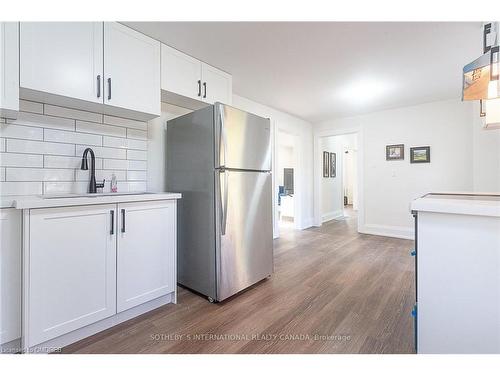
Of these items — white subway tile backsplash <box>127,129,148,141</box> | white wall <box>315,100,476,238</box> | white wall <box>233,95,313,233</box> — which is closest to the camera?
white subway tile backsplash <box>127,129,148,141</box>

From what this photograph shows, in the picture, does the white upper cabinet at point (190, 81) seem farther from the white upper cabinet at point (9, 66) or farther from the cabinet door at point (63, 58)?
the white upper cabinet at point (9, 66)

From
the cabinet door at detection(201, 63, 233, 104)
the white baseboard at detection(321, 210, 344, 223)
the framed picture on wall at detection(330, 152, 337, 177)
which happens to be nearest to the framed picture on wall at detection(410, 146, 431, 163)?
the framed picture on wall at detection(330, 152, 337, 177)

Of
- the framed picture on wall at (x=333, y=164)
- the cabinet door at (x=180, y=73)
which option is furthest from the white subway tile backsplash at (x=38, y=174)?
the framed picture on wall at (x=333, y=164)

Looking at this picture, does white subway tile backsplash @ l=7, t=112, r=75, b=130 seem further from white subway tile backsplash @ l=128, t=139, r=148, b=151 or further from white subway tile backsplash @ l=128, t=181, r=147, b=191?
white subway tile backsplash @ l=128, t=181, r=147, b=191

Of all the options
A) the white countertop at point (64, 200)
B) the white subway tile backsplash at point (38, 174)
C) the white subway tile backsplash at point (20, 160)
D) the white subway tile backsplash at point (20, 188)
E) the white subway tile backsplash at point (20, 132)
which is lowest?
the white countertop at point (64, 200)

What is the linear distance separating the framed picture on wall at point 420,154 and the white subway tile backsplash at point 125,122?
410 cm

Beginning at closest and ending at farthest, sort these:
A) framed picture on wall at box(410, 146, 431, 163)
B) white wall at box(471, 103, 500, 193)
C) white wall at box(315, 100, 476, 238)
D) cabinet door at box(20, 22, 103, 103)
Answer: cabinet door at box(20, 22, 103, 103) < white wall at box(471, 103, 500, 193) < white wall at box(315, 100, 476, 238) < framed picture on wall at box(410, 146, 431, 163)

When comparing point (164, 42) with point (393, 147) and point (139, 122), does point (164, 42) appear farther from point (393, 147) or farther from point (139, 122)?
point (393, 147)

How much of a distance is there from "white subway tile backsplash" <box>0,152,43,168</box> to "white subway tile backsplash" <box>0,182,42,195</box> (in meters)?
0.12

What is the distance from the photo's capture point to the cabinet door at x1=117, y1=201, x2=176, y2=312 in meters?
1.64

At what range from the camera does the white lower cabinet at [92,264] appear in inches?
51.3

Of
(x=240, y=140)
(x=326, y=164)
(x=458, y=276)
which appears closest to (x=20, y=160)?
(x=240, y=140)

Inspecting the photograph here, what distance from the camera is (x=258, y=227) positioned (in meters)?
2.28
